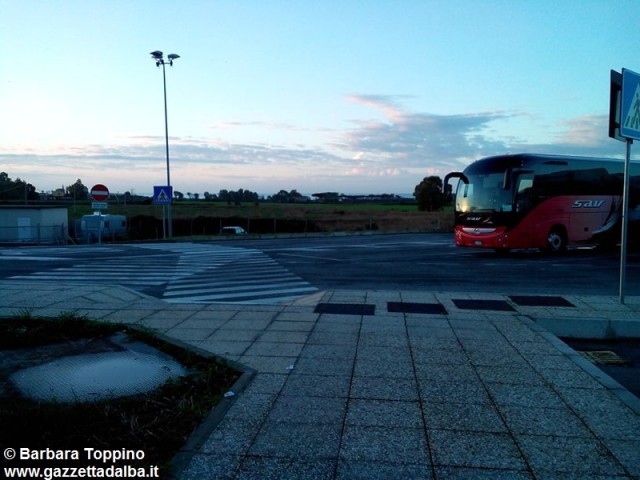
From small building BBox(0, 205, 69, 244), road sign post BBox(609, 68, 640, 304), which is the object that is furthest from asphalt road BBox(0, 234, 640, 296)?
small building BBox(0, 205, 69, 244)

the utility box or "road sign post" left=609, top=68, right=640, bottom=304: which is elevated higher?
"road sign post" left=609, top=68, right=640, bottom=304

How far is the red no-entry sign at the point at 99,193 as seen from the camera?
2666 cm

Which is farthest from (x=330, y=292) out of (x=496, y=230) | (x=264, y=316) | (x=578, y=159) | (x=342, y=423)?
(x=578, y=159)

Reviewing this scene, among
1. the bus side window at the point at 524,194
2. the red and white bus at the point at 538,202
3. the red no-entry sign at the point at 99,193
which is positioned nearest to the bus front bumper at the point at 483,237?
the red and white bus at the point at 538,202

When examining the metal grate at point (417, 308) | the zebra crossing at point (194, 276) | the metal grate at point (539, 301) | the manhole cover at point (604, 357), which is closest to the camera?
the manhole cover at point (604, 357)

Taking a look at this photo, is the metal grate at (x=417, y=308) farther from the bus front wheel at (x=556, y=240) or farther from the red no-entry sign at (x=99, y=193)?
the red no-entry sign at (x=99, y=193)

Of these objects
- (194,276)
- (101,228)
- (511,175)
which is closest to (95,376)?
(194,276)

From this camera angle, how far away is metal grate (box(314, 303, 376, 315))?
29.0ft

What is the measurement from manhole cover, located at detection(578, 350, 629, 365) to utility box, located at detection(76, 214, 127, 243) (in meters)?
32.3

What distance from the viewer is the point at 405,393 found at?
504 centimetres

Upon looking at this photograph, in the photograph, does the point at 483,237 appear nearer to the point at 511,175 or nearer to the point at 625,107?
the point at 511,175

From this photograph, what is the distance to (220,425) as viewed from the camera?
13.9 feet

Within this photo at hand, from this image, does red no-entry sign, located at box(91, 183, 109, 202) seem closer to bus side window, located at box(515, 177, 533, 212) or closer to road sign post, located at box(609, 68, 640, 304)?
bus side window, located at box(515, 177, 533, 212)

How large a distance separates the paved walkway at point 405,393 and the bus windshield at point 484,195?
1063 cm
